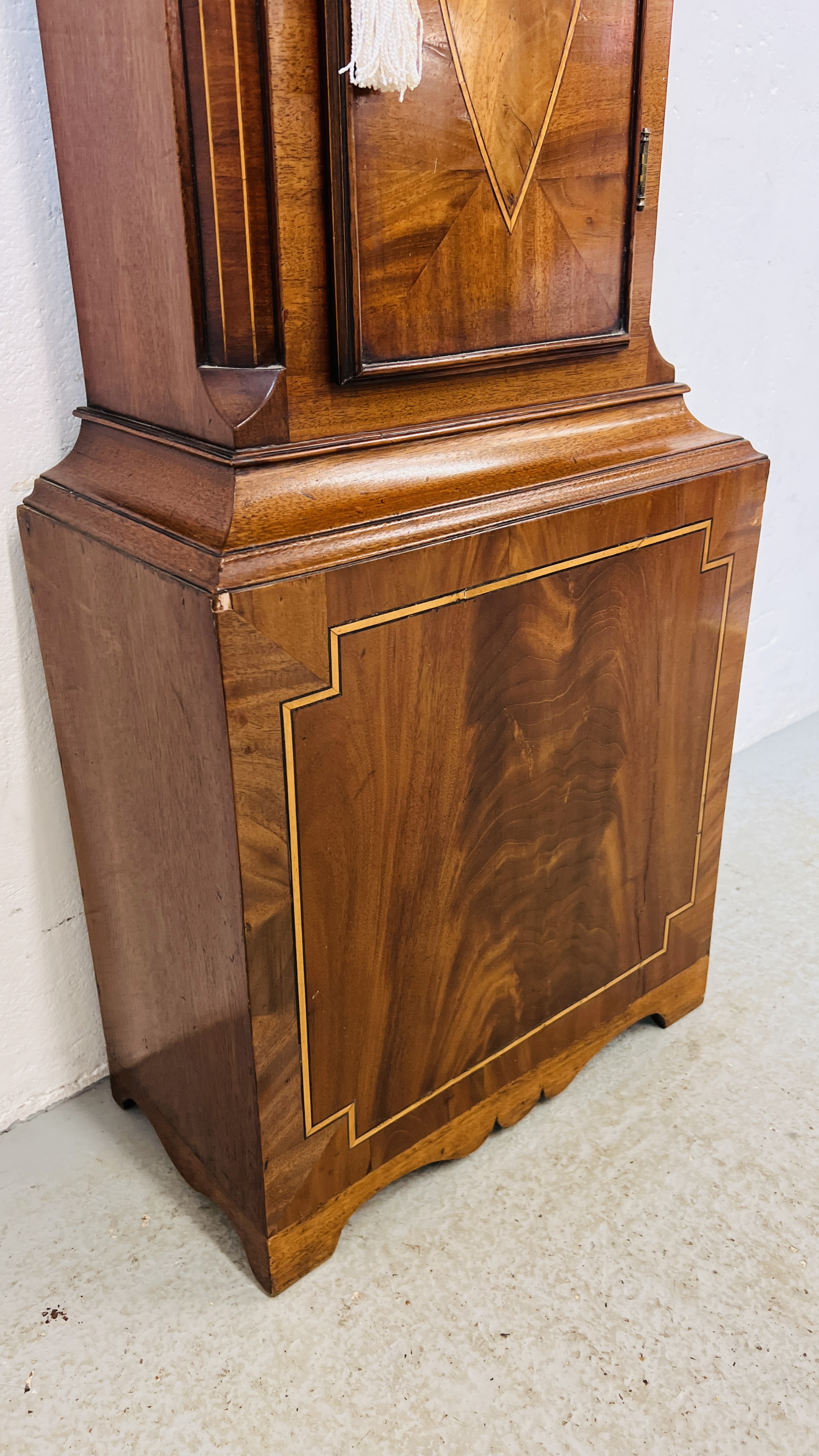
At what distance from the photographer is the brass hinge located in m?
1.20

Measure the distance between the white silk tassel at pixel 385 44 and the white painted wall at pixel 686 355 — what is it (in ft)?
1.30

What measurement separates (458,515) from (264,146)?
0.36 meters

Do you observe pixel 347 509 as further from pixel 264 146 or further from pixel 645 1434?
pixel 645 1434

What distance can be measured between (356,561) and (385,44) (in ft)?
1.41

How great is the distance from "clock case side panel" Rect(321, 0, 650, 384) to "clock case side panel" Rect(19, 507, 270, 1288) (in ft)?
0.94

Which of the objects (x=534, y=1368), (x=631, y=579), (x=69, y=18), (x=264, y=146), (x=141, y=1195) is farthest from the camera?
(x=141, y=1195)

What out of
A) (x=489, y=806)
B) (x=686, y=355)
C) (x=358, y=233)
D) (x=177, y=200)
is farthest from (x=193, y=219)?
(x=686, y=355)

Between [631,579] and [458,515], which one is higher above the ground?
[458,515]

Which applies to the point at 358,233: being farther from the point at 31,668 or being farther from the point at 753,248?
the point at 753,248

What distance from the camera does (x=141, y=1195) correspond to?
53.9 inches

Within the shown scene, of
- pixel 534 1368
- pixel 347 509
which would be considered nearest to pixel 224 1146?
pixel 534 1368

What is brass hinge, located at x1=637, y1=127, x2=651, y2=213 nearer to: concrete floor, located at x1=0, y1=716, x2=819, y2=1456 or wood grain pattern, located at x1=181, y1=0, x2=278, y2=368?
wood grain pattern, located at x1=181, y1=0, x2=278, y2=368

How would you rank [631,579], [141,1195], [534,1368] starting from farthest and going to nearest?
[141,1195], [631,579], [534,1368]

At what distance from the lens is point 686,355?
193cm
